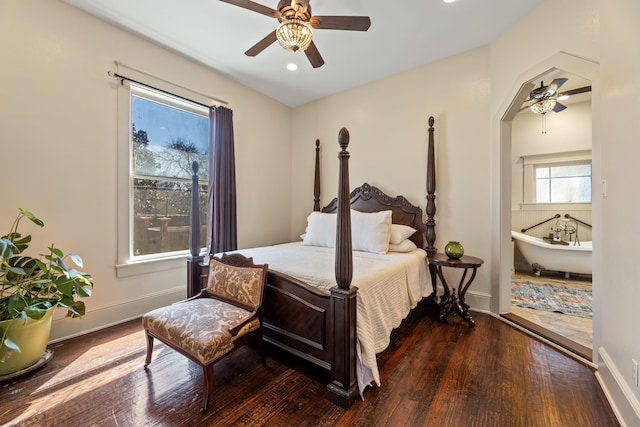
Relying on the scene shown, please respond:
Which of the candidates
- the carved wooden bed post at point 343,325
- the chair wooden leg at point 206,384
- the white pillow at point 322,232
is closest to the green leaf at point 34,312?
the chair wooden leg at point 206,384

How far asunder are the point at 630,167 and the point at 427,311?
2.23 m

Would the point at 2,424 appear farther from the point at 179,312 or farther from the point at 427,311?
the point at 427,311

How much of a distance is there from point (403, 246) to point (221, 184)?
2367 mm

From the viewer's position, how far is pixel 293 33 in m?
1.88

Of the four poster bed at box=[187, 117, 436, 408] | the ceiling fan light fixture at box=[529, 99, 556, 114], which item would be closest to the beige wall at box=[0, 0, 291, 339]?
the four poster bed at box=[187, 117, 436, 408]

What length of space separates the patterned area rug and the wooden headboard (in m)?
1.43

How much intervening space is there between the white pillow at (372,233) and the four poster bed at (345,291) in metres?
0.01

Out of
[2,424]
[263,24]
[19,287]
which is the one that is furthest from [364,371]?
[263,24]

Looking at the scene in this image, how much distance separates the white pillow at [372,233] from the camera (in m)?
2.97

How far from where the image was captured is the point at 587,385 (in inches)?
68.3

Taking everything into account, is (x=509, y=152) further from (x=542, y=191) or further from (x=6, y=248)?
(x=6, y=248)

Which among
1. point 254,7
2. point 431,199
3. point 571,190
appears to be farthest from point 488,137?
point 571,190

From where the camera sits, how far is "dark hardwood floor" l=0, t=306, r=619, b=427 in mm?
1460

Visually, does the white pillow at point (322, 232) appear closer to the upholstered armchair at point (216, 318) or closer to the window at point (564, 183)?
the upholstered armchair at point (216, 318)
